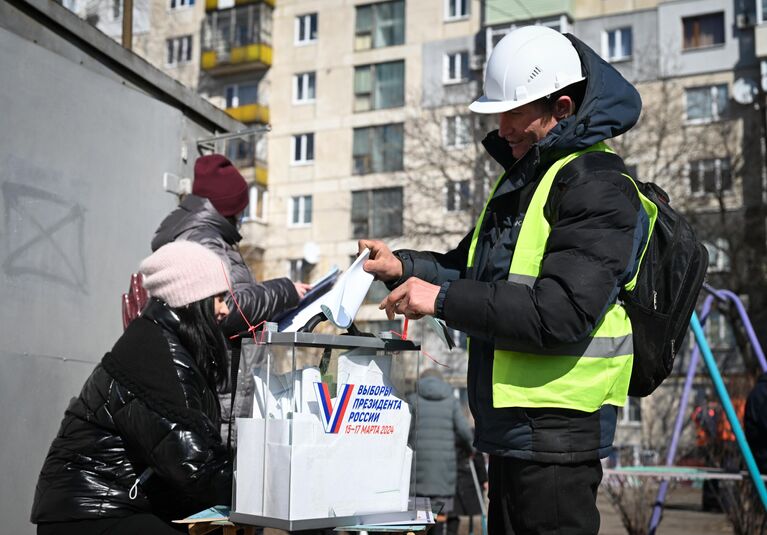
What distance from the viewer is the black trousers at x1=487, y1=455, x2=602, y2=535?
9.70 feet

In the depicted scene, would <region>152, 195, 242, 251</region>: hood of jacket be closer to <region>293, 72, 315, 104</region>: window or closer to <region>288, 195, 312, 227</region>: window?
<region>288, 195, 312, 227</region>: window

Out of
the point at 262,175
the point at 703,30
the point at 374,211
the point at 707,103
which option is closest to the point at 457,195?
the point at 707,103

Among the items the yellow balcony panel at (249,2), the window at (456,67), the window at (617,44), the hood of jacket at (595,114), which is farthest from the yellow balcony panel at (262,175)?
the hood of jacket at (595,114)

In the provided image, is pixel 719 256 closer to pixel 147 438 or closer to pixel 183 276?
pixel 183 276

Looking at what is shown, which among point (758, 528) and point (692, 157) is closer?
point (758, 528)

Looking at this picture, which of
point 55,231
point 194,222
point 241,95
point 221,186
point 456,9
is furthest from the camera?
point 241,95

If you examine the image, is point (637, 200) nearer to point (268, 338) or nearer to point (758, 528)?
point (268, 338)

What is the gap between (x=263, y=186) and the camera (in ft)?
138

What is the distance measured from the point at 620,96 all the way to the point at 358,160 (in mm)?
37149

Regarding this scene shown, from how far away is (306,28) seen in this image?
42.4 metres

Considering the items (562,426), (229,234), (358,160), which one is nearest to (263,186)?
(358,160)

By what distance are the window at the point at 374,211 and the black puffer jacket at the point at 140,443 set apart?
34.3 meters

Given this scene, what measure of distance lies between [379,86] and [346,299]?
3751cm

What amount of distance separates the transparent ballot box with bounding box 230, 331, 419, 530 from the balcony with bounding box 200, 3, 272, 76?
39973 millimetres
